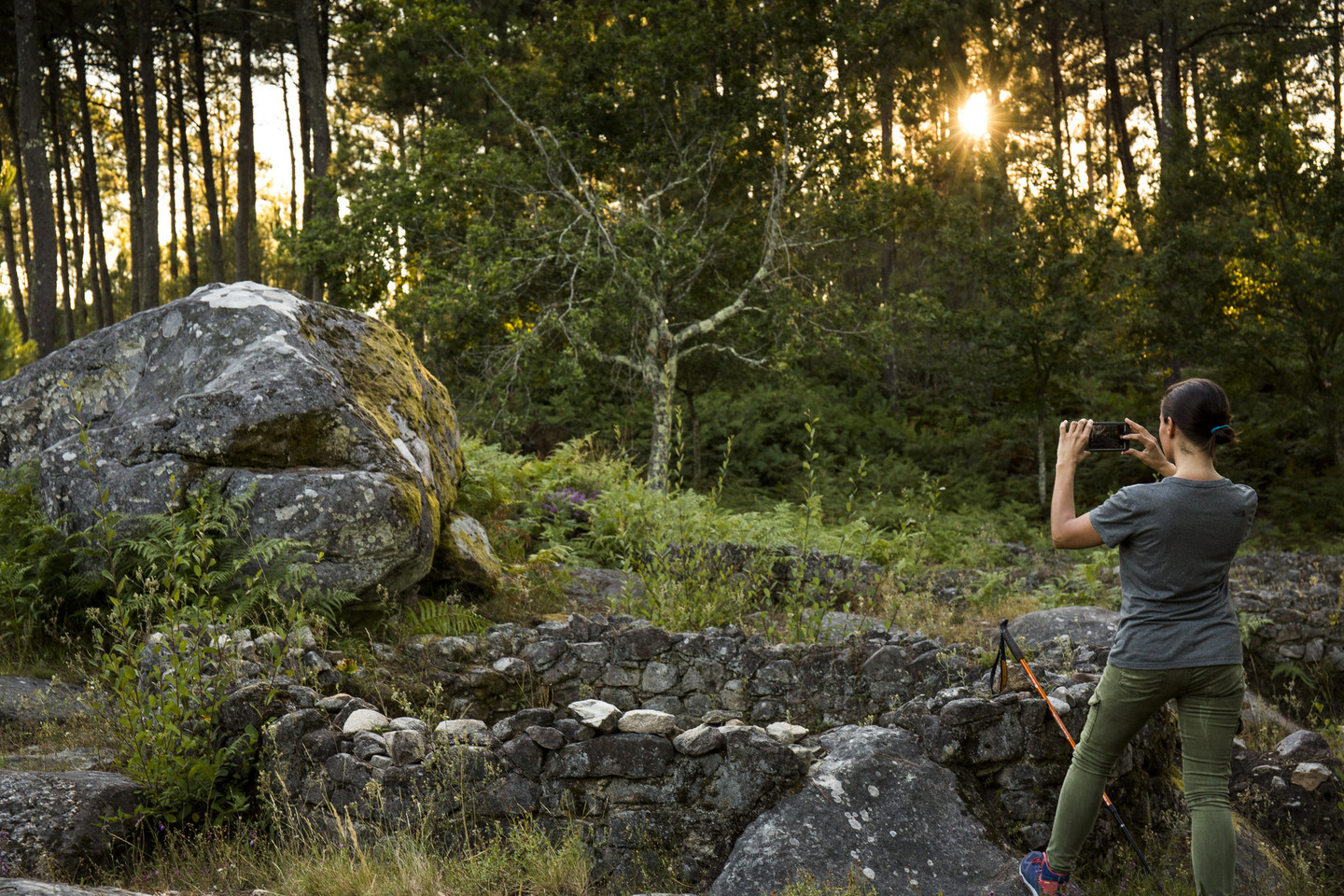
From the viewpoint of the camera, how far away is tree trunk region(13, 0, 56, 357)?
15.2 meters

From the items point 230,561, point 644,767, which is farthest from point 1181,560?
point 230,561

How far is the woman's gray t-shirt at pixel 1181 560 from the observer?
3.07 metres

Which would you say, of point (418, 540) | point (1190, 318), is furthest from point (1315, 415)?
point (418, 540)

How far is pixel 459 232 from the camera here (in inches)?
615

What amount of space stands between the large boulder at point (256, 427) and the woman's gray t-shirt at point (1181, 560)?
4.54 metres

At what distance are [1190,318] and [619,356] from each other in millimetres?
10825

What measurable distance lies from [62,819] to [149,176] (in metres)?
20.2

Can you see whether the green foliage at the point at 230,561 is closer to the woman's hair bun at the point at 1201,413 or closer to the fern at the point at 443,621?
the fern at the point at 443,621

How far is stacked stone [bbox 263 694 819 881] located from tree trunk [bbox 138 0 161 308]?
18.3 metres

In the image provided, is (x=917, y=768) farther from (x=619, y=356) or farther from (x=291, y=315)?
(x=619, y=356)

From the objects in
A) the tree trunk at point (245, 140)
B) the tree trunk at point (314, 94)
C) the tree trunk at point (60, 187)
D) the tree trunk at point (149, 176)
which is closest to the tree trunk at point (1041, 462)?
the tree trunk at point (314, 94)

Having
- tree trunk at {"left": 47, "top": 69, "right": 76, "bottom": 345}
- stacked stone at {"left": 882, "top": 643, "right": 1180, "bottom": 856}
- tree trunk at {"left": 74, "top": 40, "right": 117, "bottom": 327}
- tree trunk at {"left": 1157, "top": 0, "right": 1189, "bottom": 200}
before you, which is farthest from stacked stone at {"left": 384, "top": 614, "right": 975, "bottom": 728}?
tree trunk at {"left": 74, "top": 40, "right": 117, "bottom": 327}

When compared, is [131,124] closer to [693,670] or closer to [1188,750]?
[693,670]

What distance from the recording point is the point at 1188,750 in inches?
125
